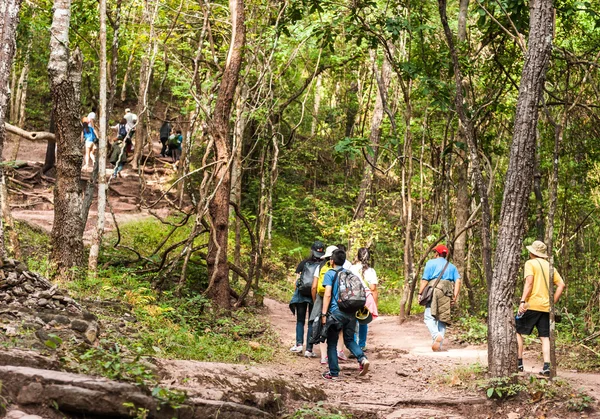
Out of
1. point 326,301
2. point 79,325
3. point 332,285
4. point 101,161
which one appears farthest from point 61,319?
point 101,161

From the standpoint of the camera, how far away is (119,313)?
972 centimetres

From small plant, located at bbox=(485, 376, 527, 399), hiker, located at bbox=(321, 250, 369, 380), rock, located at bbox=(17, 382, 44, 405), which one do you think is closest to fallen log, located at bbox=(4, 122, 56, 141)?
hiker, located at bbox=(321, 250, 369, 380)

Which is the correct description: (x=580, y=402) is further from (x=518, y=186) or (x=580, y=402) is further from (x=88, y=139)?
(x=88, y=139)

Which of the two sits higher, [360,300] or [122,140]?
[122,140]

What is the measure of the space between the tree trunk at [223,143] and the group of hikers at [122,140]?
5.52 m

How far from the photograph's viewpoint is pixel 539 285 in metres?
8.93

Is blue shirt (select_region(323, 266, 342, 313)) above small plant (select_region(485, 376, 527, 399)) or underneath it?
above

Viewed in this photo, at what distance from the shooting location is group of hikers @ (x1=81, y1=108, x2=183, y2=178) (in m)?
22.5

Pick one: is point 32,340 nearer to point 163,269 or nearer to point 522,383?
point 522,383

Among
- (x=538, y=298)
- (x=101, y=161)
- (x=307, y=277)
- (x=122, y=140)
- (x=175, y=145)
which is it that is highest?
(x=175, y=145)

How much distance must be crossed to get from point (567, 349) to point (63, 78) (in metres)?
9.52

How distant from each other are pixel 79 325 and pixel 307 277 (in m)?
4.36

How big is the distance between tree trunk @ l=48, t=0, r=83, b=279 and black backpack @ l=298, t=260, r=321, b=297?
3.79m

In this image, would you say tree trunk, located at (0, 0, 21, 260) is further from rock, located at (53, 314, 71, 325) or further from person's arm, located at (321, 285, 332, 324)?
person's arm, located at (321, 285, 332, 324)
